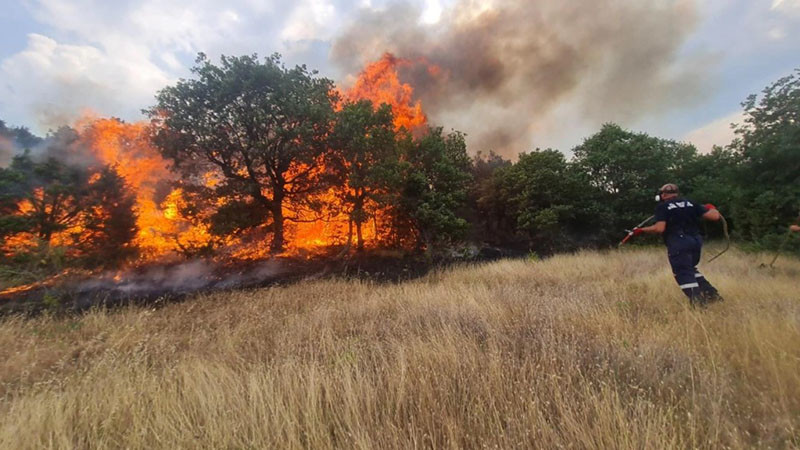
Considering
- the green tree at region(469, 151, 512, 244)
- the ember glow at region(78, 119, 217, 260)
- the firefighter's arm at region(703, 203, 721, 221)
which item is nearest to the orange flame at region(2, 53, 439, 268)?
the ember glow at region(78, 119, 217, 260)

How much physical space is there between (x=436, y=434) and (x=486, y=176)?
88.4 ft

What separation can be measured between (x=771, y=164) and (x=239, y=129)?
71.1ft

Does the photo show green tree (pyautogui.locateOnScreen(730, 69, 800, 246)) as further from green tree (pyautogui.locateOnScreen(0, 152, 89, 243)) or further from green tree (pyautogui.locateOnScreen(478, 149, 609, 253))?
green tree (pyautogui.locateOnScreen(0, 152, 89, 243))

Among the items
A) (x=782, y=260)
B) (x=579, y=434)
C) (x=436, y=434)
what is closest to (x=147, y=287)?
(x=436, y=434)

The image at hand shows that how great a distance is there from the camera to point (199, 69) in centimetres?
1362

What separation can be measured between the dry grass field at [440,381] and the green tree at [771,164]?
26.9 ft

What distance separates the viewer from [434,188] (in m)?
18.5

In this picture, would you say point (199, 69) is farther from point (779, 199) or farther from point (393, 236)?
point (779, 199)

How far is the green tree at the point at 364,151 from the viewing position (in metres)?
15.4

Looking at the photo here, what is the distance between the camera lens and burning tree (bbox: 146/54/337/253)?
1362cm

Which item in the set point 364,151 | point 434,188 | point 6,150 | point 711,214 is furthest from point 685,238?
point 6,150

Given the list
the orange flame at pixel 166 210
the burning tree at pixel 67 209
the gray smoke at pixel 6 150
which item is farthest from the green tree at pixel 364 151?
the gray smoke at pixel 6 150

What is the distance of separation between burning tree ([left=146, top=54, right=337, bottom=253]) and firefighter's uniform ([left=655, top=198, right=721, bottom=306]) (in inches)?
516

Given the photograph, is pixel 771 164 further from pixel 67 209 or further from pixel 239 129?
pixel 67 209
